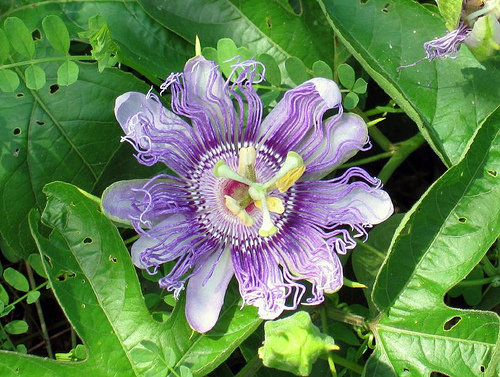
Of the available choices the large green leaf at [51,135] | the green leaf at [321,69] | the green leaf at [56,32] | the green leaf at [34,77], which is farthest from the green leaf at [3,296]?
the green leaf at [321,69]

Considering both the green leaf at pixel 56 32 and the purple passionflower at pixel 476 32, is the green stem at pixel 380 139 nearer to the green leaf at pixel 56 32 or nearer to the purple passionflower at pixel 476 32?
the purple passionflower at pixel 476 32

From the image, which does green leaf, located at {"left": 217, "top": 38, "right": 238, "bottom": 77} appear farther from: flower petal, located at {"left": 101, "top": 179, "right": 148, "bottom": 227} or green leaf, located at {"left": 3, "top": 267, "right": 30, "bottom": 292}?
green leaf, located at {"left": 3, "top": 267, "right": 30, "bottom": 292}

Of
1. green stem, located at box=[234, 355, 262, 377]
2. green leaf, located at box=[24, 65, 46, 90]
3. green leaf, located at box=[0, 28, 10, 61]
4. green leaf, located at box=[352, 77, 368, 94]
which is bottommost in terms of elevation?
green stem, located at box=[234, 355, 262, 377]

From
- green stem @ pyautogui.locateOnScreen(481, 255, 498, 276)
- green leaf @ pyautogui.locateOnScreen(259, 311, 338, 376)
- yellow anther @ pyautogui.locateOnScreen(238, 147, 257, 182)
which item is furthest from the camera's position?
green stem @ pyautogui.locateOnScreen(481, 255, 498, 276)

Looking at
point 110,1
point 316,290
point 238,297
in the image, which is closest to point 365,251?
point 316,290

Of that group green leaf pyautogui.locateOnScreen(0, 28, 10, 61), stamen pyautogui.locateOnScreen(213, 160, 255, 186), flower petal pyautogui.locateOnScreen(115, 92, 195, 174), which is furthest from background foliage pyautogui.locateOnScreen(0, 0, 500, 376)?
stamen pyautogui.locateOnScreen(213, 160, 255, 186)

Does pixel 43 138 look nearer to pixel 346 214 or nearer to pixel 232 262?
pixel 232 262

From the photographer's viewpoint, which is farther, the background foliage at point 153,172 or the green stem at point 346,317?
the green stem at point 346,317
